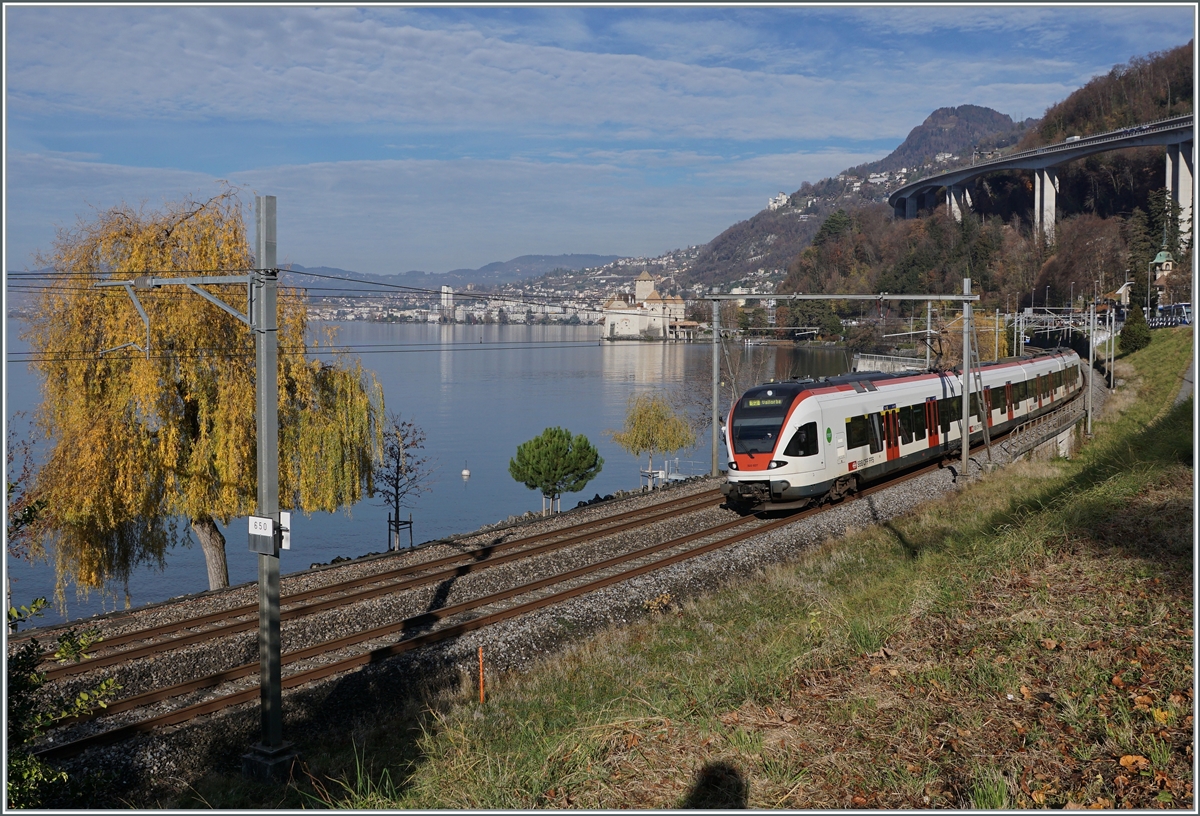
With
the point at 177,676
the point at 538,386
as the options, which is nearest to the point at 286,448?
the point at 177,676

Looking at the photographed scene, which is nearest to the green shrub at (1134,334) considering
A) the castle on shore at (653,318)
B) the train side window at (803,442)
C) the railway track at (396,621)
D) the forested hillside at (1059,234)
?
the forested hillside at (1059,234)

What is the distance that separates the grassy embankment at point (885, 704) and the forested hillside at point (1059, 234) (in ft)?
252

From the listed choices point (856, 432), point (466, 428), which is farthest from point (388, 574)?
point (466, 428)

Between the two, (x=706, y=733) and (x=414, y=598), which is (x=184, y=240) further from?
Result: (x=706, y=733)

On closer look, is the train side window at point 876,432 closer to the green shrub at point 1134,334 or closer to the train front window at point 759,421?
the train front window at point 759,421

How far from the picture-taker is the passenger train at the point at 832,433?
20016 mm

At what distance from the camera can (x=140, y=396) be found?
20.7 meters

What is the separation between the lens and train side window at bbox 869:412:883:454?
22609mm

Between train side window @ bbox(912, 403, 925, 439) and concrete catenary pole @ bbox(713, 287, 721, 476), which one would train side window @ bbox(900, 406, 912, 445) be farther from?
concrete catenary pole @ bbox(713, 287, 721, 476)

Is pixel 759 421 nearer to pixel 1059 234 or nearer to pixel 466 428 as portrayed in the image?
pixel 466 428

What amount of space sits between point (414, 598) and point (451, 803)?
29.1 feet

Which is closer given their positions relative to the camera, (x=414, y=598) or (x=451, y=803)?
(x=451, y=803)

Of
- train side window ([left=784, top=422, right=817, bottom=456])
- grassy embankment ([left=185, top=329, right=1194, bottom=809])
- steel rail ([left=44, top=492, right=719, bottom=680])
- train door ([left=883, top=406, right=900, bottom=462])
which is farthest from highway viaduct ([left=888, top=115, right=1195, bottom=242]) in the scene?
grassy embankment ([left=185, top=329, right=1194, bottom=809])

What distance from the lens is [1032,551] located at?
10945 millimetres
